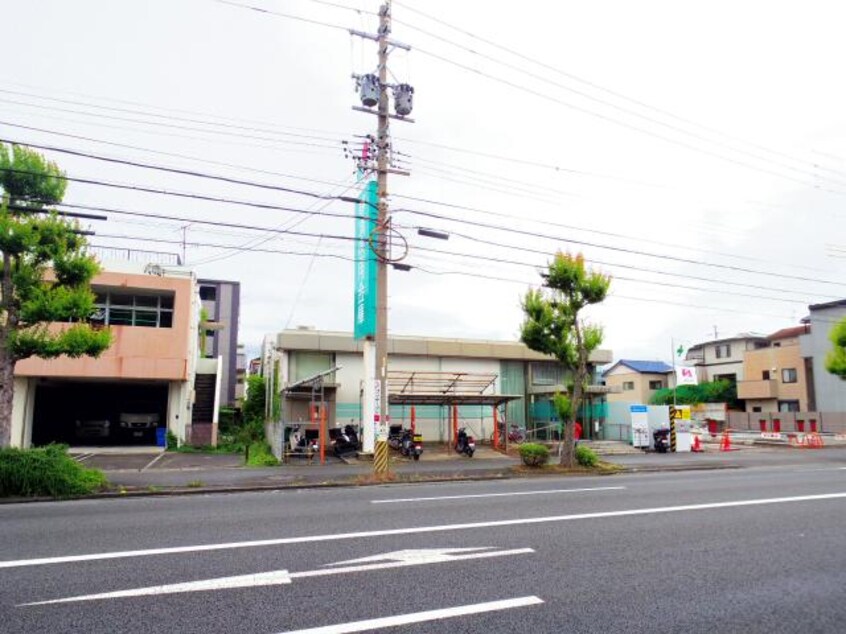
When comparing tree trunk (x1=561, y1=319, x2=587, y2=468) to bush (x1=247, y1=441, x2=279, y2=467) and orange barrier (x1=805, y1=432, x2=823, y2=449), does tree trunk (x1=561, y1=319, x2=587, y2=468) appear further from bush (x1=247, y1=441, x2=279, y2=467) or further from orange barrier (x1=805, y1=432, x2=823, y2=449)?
orange barrier (x1=805, y1=432, x2=823, y2=449)

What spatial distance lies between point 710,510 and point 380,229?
10587mm

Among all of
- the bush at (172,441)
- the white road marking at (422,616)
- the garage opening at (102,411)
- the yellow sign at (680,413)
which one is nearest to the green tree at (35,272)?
the white road marking at (422,616)

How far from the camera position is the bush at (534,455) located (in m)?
18.2

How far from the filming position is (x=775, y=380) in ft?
165

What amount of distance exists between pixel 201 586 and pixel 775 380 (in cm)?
5485

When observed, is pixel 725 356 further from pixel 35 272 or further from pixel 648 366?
pixel 35 272

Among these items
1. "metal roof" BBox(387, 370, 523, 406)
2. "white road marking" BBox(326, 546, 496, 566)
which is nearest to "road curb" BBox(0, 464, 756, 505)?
"metal roof" BBox(387, 370, 523, 406)

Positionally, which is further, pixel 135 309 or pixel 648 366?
pixel 648 366

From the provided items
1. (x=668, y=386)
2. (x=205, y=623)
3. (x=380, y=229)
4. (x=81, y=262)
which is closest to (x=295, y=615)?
(x=205, y=623)

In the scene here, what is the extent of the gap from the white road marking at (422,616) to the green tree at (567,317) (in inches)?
561

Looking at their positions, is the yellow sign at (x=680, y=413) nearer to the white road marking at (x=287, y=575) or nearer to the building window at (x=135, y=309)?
the building window at (x=135, y=309)

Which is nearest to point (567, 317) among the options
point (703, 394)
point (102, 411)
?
point (102, 411)

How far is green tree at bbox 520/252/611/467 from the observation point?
18703 millimetres

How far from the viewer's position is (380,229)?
1658cm
